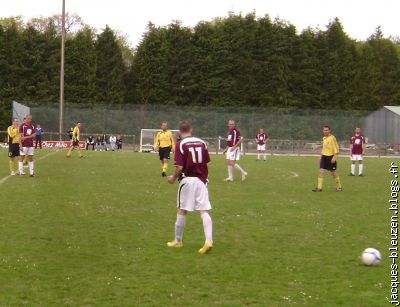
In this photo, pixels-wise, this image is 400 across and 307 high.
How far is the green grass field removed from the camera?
6090 millimetres

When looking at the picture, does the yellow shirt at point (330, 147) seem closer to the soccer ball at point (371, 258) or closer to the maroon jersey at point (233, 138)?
the maroon jersey at point (233, 138)

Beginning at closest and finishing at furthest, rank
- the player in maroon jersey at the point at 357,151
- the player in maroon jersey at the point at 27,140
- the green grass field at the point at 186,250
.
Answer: the green grass field at the point at 186,250 → the player in maroon jersey at the point at 27,140 → the player in maroon jersey at the point at 357,151

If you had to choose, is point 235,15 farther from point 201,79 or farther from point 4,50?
point 4,50

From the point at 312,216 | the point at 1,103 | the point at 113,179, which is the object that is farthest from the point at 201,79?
the point at 312,216

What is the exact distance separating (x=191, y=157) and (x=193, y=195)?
52 centimetres

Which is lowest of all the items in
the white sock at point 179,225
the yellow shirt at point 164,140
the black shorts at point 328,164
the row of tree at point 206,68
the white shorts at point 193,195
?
the white sock at point 179,225

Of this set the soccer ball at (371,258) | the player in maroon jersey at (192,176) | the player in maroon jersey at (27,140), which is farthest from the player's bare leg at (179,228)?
the player in maroon jersey at (27,140)

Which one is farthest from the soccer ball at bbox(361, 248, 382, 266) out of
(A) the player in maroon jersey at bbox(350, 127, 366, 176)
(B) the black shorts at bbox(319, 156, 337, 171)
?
(A) the player in maroon jersey at bbox(350, 127, 366, 176)

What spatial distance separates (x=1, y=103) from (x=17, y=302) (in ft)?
179

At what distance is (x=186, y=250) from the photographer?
27.0 ft

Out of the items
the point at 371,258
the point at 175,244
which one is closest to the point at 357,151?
the point at 175,244

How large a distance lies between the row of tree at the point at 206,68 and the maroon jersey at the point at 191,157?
54.1m

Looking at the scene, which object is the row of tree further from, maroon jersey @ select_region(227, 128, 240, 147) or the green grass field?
the green grass field

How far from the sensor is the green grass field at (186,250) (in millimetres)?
6090
